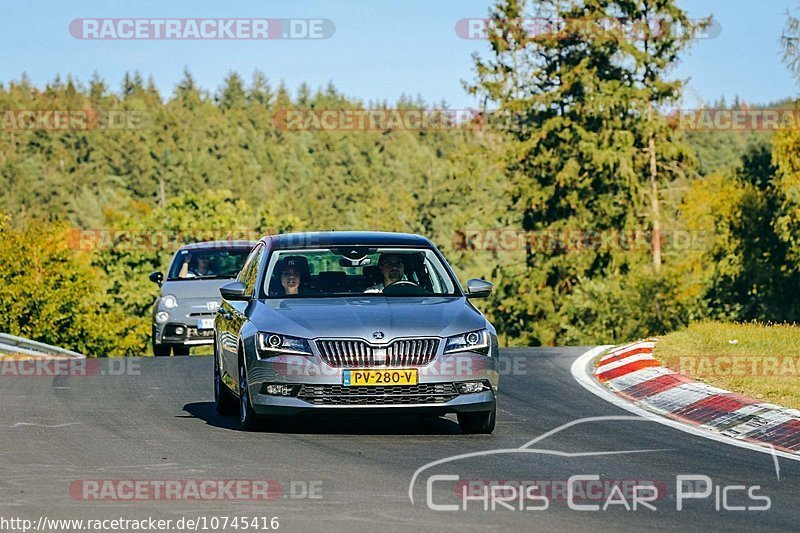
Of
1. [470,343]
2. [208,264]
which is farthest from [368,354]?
[208,264]

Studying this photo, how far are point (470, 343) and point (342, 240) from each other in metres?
1.88

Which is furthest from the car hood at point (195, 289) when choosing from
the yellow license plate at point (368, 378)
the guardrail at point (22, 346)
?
the yellow license plate at point (368, 378)

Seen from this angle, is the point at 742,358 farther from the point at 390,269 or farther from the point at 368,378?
the point at 368,378

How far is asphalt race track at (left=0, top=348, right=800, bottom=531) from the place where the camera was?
6.96 meters

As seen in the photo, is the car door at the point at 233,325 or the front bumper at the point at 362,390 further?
the car door at the point at 233,325

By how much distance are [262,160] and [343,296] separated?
167341mm

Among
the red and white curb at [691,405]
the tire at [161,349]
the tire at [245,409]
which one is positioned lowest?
the tire at [161,349]

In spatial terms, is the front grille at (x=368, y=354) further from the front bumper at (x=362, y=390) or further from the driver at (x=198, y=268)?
the driver at (x=198, y=268)

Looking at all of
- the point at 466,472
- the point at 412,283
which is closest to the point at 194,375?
the point at 412,283

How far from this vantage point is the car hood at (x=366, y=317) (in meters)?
10.1

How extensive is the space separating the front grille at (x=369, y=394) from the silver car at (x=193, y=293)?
1113 centimetres

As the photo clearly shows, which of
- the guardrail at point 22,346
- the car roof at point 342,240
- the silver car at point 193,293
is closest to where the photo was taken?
the car roof at point 342,240

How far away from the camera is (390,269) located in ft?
37.5

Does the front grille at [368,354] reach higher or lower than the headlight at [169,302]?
higher
